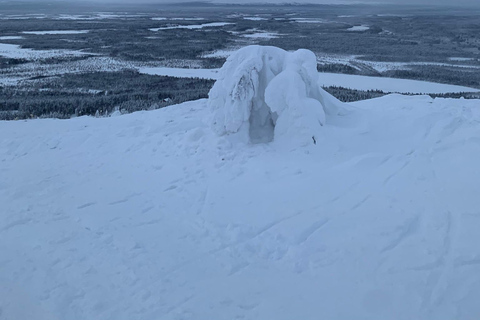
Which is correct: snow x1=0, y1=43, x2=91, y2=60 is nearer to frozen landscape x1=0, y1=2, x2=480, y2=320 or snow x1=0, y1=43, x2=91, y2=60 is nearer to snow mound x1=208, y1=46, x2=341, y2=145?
frozen landscape x1=0, y1=2, x2=480, y2=320

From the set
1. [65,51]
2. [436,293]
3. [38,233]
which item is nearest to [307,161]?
[436,293]

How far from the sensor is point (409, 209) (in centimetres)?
629

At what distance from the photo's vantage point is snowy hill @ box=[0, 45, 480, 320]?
16.3 ft

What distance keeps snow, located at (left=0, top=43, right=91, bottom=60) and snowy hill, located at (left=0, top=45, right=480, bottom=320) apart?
31011 millimetres

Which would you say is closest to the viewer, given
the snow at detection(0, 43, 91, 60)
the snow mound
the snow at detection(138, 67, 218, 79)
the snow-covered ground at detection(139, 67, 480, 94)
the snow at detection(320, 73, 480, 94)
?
the snow mound

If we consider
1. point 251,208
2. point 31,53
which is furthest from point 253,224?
point 31,53

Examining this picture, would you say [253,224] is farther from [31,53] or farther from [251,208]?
[31,53]

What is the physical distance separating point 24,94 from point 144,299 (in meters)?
19.5

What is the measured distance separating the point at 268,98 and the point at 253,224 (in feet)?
11.3

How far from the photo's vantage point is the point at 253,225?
6445 mm

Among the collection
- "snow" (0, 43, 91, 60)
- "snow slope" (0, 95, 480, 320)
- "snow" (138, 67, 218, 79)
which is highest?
"snow" (0, 43, 91, 60)

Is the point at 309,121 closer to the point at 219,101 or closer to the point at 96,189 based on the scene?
the point at 219,101

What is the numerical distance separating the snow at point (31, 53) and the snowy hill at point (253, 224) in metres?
31.0

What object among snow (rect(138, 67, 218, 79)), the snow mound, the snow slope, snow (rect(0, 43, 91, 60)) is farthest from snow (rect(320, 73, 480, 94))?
snow (rect(0, 43, 91, 60))
